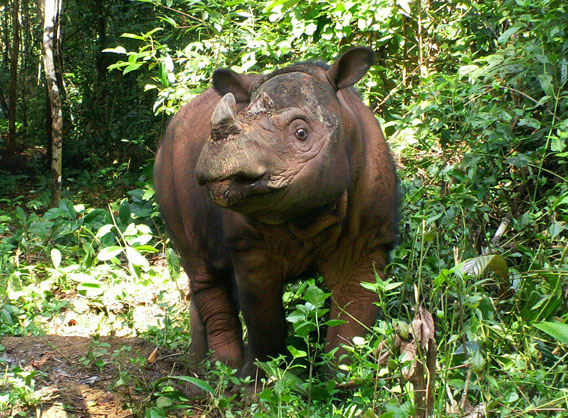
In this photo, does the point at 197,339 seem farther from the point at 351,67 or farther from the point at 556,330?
the point at 556,330

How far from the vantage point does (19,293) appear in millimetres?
6508

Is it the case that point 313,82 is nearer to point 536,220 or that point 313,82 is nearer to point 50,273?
point 536,220

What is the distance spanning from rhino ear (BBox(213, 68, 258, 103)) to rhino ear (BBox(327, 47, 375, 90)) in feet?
1.67

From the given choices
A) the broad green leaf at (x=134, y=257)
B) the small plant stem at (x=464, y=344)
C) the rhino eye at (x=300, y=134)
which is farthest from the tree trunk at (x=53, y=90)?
the small plant stem at (x=464, y=344)

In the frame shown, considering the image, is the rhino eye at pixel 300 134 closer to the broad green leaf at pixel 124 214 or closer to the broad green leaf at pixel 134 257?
the broad green leaf at pixel 134 257

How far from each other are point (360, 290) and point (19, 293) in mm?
3186

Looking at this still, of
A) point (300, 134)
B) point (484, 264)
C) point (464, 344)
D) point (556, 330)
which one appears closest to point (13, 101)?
point (300, 134)

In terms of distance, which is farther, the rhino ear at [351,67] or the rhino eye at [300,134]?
the rhino ear at [351,67]

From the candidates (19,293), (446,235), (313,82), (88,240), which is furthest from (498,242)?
(88,240)

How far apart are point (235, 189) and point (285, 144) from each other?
37cm

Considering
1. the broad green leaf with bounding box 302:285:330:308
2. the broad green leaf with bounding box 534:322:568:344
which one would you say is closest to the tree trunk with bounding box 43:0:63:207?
the broad green leaf with bounding box 302:285:330:308

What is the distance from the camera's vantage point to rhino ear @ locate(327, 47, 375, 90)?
446 centimetres

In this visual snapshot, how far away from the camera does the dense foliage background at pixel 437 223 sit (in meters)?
Answer: 3.49

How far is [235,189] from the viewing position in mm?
3877
